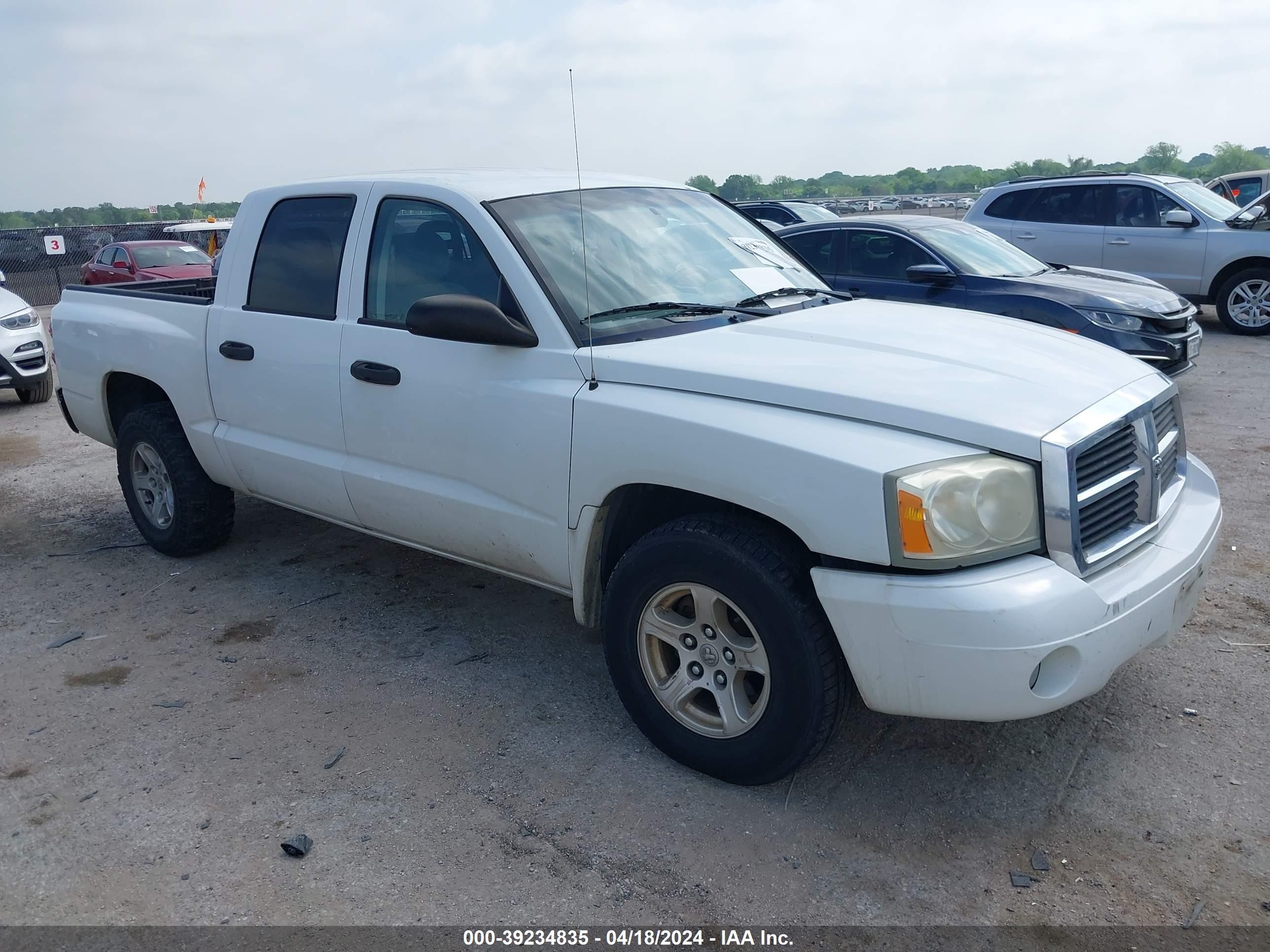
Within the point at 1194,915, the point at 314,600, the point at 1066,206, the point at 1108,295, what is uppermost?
the point at 1066,206

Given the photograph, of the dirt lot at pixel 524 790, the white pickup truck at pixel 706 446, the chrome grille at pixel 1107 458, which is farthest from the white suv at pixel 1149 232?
the chrome grille at pixel 1107 458

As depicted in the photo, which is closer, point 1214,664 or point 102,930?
point 102,930

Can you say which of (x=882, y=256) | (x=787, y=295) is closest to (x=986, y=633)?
(x=787, y=295)

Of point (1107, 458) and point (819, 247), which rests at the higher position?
point (819, 247)

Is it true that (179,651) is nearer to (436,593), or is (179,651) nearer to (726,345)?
(436,593)

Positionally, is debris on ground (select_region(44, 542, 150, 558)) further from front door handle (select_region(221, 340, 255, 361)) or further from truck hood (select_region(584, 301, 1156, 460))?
truck hood (select_region(584, 301, 1156, 460))

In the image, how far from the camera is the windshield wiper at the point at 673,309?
142 inches

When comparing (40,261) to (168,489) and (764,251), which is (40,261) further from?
(764,251)

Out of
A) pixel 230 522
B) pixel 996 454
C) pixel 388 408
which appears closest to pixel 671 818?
pixel 996 454

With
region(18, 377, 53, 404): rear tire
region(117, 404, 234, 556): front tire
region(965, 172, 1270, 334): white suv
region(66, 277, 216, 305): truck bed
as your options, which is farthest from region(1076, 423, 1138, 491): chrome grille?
region(18, 377, 53, 404): rear tire

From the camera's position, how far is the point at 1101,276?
9078mm

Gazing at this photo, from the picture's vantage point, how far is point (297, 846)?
120 inches

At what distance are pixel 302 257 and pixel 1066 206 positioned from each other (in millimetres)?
10174

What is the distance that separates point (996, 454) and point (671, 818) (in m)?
1.43
